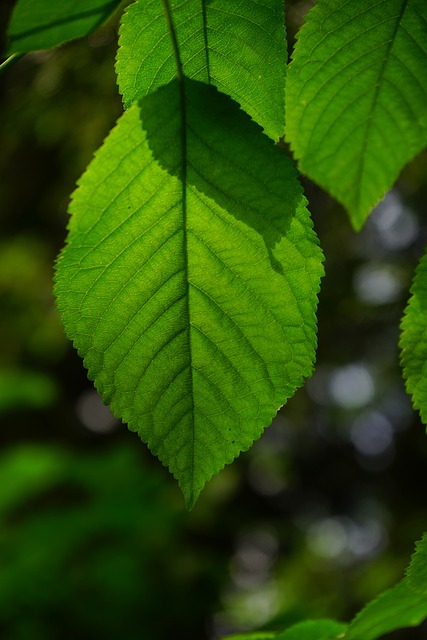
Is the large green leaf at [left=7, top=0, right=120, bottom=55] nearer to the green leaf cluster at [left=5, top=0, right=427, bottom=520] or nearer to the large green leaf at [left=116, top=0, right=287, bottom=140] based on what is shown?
the green leaf cluster at [left=5, top=0, right=427, bottom=520]

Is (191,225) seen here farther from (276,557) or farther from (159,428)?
(276,557)

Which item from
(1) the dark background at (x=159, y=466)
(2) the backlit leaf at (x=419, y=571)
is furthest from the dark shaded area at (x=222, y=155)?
(1) the dark background at (x=159, y=466)

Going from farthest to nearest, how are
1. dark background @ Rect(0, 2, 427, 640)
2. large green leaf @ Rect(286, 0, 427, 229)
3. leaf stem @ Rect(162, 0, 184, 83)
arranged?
dark background @ Rect(0, 2, 427, 640) → leaf stem @ Rect(162, 0, 184, 83) → large green leaf @ Rect(286, 0, 427, 229)

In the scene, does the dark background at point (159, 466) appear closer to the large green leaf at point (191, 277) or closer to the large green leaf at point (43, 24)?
the large green leaf at point (191, 277)

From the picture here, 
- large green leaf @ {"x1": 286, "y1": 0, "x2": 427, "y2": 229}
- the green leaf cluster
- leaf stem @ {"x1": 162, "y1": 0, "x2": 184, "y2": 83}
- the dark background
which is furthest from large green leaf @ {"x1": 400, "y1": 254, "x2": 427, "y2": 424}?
the dark background

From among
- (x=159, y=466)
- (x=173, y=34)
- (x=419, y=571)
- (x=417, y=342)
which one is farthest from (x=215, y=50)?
(x=159, y=466)

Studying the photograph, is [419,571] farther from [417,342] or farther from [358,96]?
[358,96]

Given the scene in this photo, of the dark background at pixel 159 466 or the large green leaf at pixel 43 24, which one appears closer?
the large green leaf at pixel 43 24
